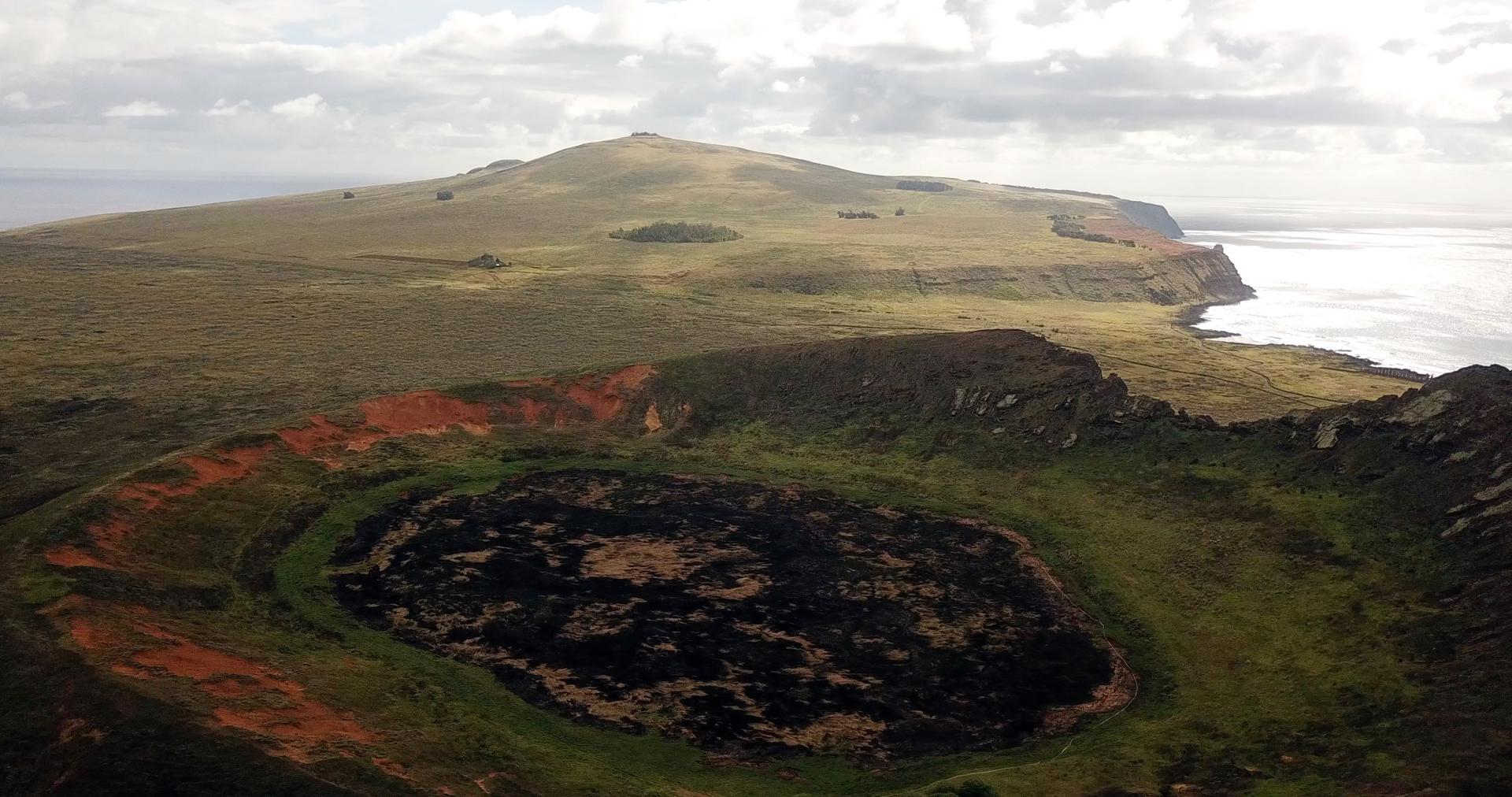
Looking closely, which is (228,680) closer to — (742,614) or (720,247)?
(742,614)

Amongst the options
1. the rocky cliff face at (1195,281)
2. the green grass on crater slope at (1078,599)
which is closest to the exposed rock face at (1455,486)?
the green grass on crater slope at (1078,599)

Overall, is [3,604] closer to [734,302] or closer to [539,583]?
[539,583]

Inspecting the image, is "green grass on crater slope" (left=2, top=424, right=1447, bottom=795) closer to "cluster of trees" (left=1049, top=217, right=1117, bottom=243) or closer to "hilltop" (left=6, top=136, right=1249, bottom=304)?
"hilltop" (left=6, top=136, right=1249, bottom=304)

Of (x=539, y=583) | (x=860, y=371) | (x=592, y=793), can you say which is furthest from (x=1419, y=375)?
(x=592, y=793)

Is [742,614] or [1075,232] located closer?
[742,614]

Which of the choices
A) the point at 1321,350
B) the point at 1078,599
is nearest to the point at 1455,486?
the point at 1078,599

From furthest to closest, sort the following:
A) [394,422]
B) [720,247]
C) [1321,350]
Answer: [720,247] < [1321,350] < [394,422]

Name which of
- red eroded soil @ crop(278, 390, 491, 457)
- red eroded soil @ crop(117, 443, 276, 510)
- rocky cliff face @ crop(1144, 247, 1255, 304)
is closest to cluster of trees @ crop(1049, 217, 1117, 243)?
rocky cliff face @ crop(1144, 247, 1255, 304)
